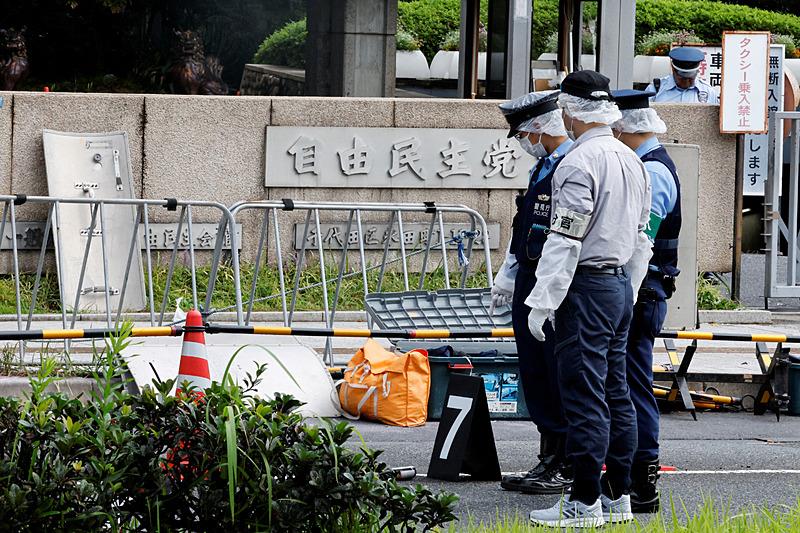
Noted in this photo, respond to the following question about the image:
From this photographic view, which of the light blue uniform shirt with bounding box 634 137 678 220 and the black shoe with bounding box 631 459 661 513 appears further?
the light blue uniform shirt with bounding box 634 137 678 220

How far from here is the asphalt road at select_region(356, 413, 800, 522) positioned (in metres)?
6.52

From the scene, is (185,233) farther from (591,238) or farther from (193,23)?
(193,23)

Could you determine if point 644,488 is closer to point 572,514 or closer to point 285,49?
point 572,514

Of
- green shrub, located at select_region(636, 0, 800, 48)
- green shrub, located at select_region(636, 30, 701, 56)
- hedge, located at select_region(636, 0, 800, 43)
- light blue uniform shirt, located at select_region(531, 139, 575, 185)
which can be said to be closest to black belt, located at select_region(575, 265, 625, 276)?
light blue uniform shirt, located at select_region(531, 139, 575, 185)

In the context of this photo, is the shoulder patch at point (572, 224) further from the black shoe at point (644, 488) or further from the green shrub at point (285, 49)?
the green shrub at point (285, 49)

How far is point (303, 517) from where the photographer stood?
4332 millimetres

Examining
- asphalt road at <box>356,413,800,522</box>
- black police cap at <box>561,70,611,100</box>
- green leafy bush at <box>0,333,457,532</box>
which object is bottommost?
asphalt road at <box>356,413,800,522</box>

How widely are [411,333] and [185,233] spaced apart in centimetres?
435

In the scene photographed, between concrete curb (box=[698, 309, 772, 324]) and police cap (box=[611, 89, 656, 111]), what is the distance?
20.6 feet

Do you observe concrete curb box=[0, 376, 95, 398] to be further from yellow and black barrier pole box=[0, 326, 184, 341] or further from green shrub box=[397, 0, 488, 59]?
green shrub box=[397, 0, 488, 59]

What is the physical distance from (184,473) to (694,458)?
4124 mm

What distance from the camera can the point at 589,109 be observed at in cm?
593

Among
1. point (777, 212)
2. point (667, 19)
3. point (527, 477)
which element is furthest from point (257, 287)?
point (667, 19)

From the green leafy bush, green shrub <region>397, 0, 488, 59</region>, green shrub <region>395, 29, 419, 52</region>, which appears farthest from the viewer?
green shrub <region>397, 0, 488, 59</region>
